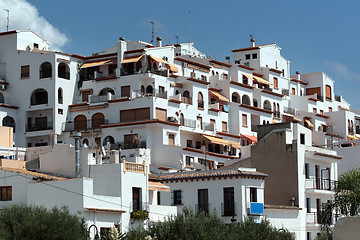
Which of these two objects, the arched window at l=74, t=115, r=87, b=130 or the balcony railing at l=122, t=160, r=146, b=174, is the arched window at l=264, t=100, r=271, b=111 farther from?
the balcony railing at l=122, t=160, r=146, b=174

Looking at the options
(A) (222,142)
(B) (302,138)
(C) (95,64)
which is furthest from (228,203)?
(C) (95,64)

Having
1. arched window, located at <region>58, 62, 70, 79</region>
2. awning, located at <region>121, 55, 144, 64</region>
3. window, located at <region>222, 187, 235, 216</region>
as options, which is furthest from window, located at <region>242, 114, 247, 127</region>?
window, located at <region>222, 187, 235, 216</region>

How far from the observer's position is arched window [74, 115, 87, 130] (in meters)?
84.0

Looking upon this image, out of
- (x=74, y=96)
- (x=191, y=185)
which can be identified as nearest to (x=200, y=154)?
(x=74, y=96)

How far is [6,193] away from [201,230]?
549 inches

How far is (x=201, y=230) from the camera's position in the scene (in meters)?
43.9

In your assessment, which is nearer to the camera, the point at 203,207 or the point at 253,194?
the point at 253,194

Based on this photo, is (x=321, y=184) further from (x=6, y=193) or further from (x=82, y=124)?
(x=82, y=124)

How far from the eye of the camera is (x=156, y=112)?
79938mm

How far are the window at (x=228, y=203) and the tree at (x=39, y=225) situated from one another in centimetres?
1230

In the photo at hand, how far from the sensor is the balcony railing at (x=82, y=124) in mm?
82819

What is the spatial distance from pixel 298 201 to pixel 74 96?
35.4m

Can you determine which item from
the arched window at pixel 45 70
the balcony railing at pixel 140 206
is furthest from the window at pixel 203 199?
the arched window at pixel 45 70

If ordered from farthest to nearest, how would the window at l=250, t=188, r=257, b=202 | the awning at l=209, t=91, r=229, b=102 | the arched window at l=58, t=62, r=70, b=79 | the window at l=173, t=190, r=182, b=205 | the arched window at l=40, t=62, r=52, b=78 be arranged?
1. the awning at l=209, t=91, r=229, b=102
2. the arched window at l=58, t=62, r=70, b=79
3. the arched window at l=40, t=62, r=52, b=78
4. the window at l=173, t=190, r=182, b=205
5. the window at l=250, t=188, r=257, b=202
